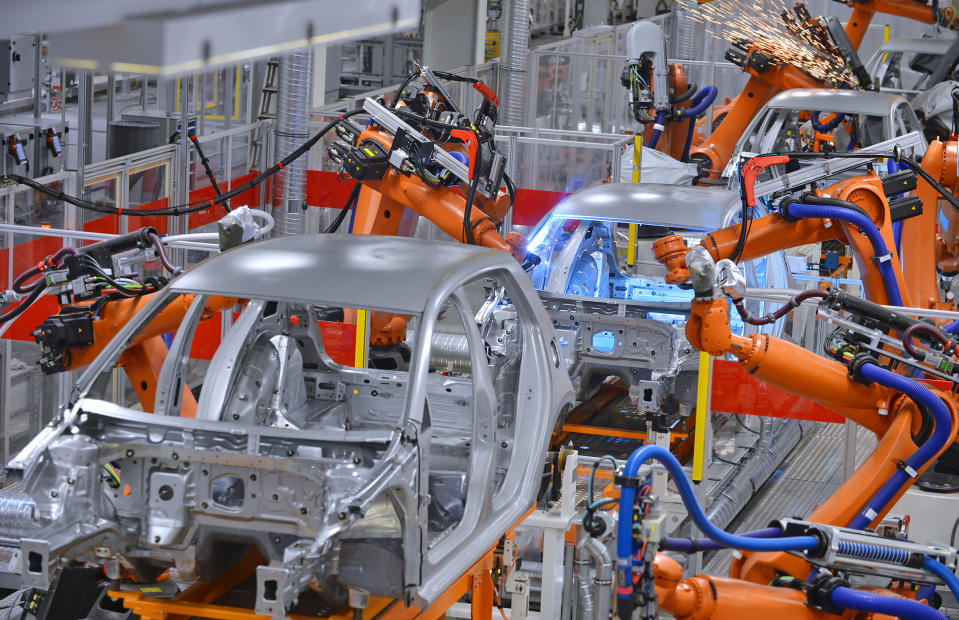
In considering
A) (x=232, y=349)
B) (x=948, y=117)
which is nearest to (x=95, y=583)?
(x=232, y=349)

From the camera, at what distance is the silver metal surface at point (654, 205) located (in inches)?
257

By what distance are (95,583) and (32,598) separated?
0.74ft

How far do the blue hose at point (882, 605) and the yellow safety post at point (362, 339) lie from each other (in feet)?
9.51

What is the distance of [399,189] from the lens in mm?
7734

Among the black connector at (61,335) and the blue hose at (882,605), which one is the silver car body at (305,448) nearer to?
the black connector at (61,335)

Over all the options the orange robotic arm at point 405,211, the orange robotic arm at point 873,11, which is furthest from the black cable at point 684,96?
the orange robotic arm at point 405,211

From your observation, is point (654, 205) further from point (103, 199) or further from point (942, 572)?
point (103, 199)

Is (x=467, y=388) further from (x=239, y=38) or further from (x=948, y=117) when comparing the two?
(x=948, y=117)

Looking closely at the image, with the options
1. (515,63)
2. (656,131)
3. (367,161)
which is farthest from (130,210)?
(515,63)

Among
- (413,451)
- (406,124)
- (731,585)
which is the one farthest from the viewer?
(406,124)

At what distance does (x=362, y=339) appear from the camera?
20.3 feet

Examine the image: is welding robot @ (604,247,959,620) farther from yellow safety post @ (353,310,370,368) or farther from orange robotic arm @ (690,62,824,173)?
orange robotic arm @ (690,62,824,173)

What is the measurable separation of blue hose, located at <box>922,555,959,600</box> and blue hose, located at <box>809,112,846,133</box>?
23.2ft

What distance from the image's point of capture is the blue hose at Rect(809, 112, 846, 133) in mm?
10430
